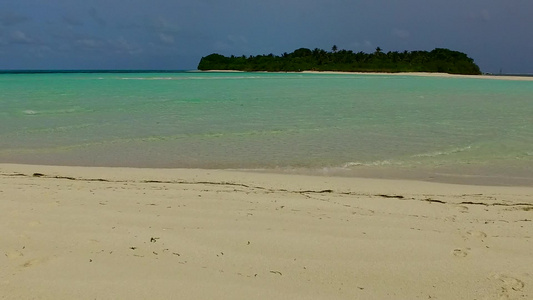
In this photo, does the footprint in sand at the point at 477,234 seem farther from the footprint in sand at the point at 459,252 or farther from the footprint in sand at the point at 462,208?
the footprint in sand at the point at 462,208

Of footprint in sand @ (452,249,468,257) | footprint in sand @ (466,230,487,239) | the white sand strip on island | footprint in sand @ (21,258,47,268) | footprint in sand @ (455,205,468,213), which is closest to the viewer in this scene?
the white sand strip on island

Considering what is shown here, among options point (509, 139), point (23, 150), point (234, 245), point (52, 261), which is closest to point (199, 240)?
Answer: point (234, 245)

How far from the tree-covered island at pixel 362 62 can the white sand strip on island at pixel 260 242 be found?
9900cm

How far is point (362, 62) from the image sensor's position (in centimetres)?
10675

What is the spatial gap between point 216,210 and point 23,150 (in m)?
5.78

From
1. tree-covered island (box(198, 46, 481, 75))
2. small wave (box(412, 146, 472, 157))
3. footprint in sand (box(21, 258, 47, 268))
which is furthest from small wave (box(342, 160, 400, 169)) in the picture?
tree-covered island (box(198, 46, 481, 75))

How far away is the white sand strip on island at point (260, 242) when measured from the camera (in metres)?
2.93

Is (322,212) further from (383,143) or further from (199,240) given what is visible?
(383,143)

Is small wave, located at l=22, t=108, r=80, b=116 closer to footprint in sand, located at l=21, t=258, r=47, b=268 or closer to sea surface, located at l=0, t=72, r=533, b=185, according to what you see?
sea surface, located at l=0, t=72, r=533, b=185

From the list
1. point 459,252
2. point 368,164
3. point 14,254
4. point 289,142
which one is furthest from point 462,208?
point 289,142

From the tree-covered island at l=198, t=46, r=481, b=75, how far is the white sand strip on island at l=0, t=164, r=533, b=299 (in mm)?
98997

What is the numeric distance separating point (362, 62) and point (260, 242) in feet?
353

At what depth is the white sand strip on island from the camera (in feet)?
9.61

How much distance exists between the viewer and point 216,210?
458 centimetres
